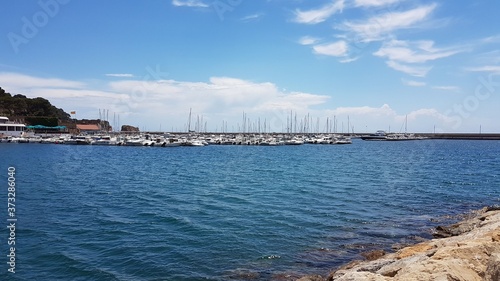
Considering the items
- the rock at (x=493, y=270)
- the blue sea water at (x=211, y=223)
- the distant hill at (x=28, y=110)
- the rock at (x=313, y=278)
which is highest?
the distant hill at (x=28, y=110)

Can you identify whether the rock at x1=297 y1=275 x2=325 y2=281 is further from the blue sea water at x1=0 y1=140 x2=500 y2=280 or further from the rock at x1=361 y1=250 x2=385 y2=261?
the rock at x1=361 y1=250 x2=385 y2=261

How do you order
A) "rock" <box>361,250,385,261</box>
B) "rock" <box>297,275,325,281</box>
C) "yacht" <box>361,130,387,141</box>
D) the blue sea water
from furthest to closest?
"yacht" <box>361,130,387,141</box> < "rock" <box>361,250,385,261</box> < the blue sea water < "rock" <box>297,275,325,281</box>

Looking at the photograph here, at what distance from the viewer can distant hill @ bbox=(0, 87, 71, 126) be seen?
457ft

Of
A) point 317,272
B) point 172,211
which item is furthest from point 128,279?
point 172,211

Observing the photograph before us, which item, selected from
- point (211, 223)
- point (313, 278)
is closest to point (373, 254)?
point (313, 278)

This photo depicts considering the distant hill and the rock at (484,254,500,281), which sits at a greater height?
the distant hill

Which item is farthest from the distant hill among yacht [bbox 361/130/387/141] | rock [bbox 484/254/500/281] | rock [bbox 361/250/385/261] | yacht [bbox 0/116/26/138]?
rock [bbox 484/254/500/281]

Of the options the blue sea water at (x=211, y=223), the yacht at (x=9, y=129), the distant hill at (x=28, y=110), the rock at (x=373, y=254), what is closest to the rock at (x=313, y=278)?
the blue sea water at (x=211, y=223)

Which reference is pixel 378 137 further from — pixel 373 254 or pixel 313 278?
pixel 313 278

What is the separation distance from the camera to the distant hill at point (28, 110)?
139 metres

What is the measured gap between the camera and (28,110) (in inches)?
5787

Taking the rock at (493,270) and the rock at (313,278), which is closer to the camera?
the rock at (493,270)

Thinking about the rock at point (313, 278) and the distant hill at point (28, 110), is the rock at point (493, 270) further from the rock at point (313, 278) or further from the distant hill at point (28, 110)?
the distant hill at point (28, 110)

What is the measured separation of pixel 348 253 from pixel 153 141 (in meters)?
97.7
